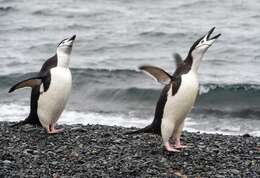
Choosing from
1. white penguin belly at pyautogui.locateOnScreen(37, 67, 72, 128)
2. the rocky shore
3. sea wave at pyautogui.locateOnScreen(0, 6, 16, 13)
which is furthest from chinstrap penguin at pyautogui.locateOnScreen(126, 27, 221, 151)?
sea wave at pyautogui.locateOnScreen(0, 6, 16, 13)

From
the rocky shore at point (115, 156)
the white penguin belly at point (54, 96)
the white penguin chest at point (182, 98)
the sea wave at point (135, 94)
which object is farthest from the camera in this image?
the sea wave at point (135, 94)

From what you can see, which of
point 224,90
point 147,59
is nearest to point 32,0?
point 147,59

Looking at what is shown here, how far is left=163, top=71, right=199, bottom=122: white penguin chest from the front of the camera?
23.6 feet

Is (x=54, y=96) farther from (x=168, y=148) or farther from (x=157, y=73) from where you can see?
(x=168, y=148)

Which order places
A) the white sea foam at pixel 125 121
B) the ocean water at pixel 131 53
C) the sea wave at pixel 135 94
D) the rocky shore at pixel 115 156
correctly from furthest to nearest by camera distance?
the sea wave at pixel 135 94
the ocean water at pixel 131 53
the white sea foam at pixel 125 121
the rocky shore at pixel 115 156

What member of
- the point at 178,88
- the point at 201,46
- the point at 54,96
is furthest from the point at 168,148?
the point at 54,96

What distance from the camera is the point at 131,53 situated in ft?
59.0

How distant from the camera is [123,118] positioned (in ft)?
39.3

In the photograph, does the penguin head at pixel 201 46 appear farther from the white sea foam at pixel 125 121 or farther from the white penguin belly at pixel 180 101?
the white sea foam at pixel 125 121

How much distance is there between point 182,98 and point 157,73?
0.36 meters

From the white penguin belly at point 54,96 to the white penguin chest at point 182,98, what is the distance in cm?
144

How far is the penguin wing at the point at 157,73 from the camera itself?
7207 mm

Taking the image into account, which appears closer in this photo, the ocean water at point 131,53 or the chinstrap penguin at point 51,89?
the chinstrap penguin at point 51,89

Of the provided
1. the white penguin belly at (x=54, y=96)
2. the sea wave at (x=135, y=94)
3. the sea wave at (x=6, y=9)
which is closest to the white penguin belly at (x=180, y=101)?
the white penguin belly at (x=54, y=96)
